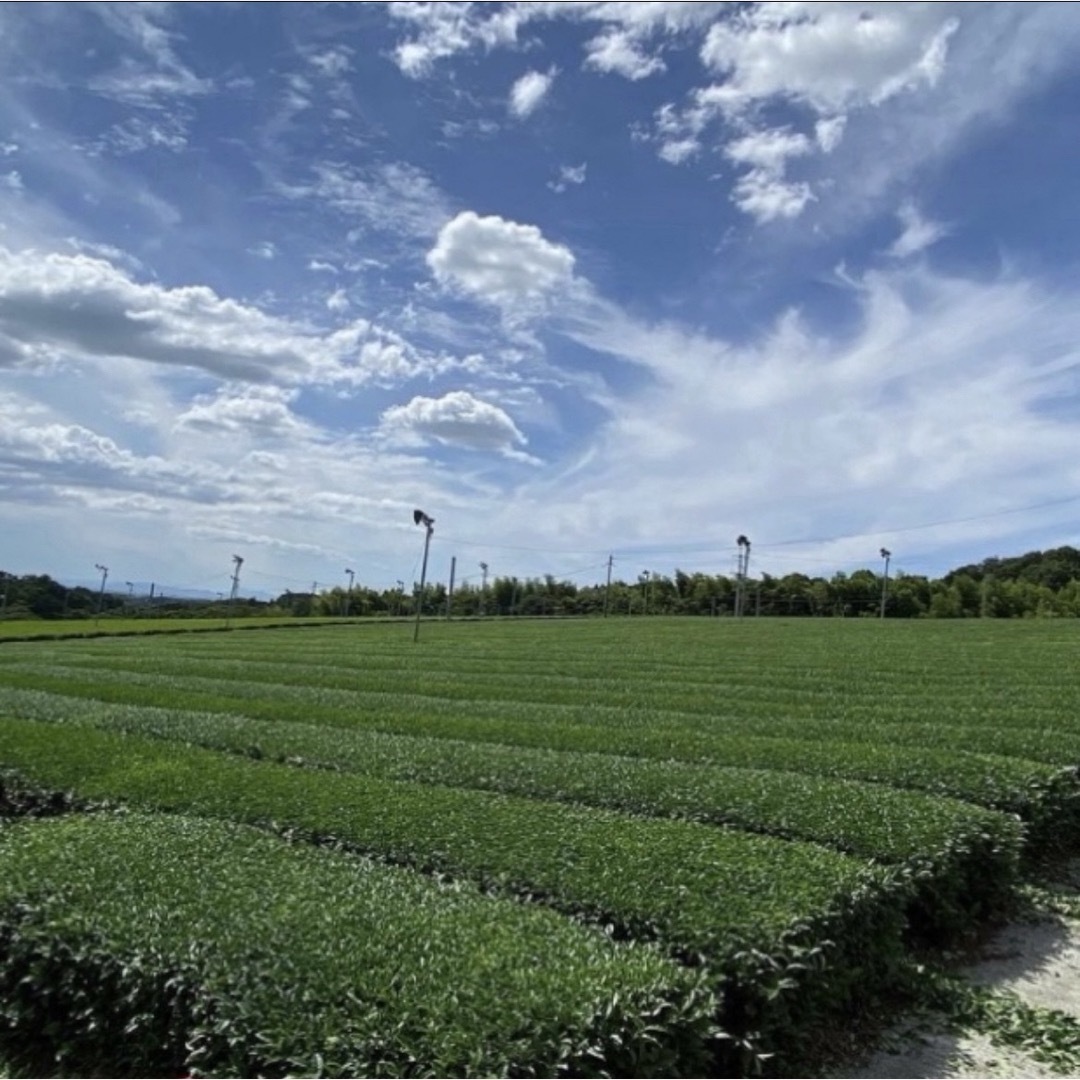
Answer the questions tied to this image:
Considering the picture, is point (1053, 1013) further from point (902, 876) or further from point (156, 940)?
point (156, 940)

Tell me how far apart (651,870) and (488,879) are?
874mm

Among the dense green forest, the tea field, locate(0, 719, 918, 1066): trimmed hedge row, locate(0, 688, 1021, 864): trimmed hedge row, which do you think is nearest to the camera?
the tea field

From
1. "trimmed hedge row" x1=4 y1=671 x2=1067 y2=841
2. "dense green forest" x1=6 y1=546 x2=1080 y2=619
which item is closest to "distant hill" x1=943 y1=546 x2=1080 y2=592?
"dense green forest" x1=6 y1=546 x2=1080 y2=619

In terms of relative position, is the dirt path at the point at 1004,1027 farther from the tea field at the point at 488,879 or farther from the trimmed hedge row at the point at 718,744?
the trimmed hedge row at the point at 718,744

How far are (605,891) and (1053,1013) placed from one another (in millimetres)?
2250

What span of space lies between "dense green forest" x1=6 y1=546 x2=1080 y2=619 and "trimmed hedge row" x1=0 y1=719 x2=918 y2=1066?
151 ft

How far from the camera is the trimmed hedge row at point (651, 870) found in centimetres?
391

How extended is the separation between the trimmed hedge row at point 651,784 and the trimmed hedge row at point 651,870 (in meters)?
0.51

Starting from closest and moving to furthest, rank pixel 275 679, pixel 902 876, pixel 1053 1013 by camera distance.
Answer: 1. pixel 1053 1013
2. pixel 902 876
3. pixel 275 679

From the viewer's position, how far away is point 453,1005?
10.5 feet

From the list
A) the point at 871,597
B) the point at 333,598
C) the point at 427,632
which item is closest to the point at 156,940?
the point at 427,632

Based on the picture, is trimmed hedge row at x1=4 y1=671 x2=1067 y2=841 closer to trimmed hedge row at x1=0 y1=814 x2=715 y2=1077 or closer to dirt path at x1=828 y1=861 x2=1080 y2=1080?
dirt path at x1=828 y1=861 x2=1080 y2=1080

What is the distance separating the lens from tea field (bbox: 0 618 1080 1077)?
3.31m

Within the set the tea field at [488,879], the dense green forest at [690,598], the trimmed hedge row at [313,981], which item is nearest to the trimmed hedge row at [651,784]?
the tea field at [488,879]
